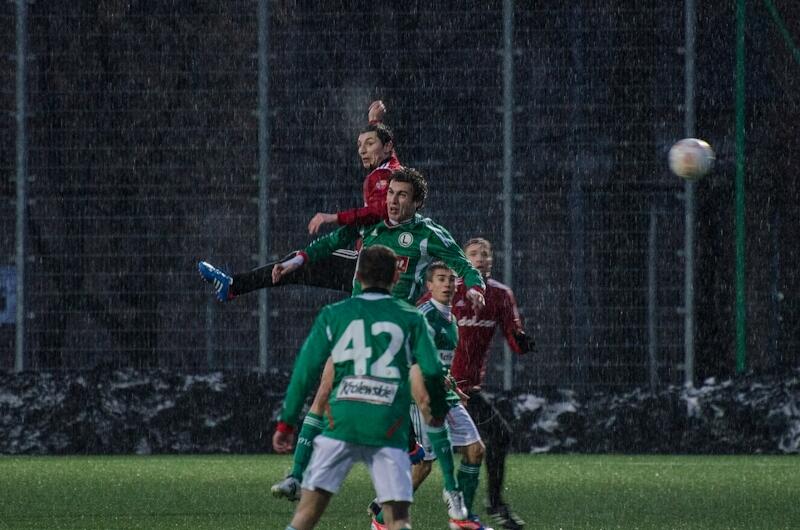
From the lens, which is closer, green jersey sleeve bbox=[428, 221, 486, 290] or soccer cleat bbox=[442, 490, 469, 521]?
soccer cleat bbox=[442, 490, 469, 521]

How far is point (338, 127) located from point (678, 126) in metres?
3.13

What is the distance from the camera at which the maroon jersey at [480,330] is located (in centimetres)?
1023

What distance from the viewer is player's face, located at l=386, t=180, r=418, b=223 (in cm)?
894

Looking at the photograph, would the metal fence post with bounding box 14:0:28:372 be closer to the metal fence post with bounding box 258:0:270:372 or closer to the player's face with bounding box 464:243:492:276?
the metal fence post with bounding box 258:0:270:372

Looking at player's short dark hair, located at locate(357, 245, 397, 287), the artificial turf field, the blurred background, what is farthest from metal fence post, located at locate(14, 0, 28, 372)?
player's short dark hair, located at locate(357, 245, 397, 287)

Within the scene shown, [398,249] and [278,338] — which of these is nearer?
[398,249]

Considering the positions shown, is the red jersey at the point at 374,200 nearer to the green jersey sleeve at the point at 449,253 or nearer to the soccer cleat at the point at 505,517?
the green jersey sleeve at the point at 449,253

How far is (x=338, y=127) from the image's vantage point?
49.8ft

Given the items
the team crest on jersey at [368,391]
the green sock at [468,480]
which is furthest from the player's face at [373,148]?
the team crest on jersey at [368,391]

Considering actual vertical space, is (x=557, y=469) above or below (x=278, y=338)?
below

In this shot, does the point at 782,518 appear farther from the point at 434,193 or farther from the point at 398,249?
the point at 434,193

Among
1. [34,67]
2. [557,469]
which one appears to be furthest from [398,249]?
[34,67]

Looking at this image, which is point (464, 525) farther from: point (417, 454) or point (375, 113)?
point (375, 113)

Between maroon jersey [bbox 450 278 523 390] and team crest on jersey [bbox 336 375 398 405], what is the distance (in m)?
3.60
